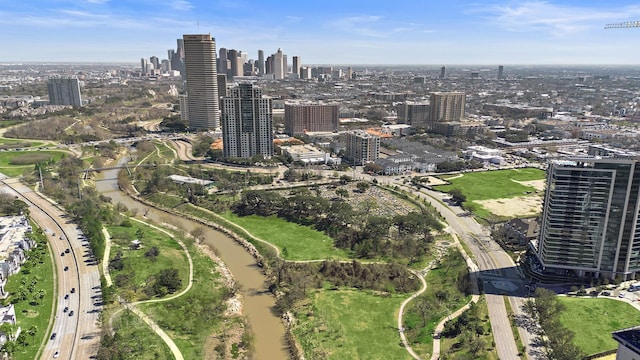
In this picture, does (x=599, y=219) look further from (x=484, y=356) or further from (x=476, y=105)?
(x=476, y=105)

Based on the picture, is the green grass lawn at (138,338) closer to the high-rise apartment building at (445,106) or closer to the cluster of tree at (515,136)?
the cluster of tree at (515,136)

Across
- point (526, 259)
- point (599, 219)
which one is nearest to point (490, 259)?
point (526, 259)

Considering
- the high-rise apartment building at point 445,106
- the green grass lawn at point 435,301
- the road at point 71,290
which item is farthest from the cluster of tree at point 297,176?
the high-rise apartment building at point 445,106

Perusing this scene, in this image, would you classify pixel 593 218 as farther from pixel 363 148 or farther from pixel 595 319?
pixel 363 148

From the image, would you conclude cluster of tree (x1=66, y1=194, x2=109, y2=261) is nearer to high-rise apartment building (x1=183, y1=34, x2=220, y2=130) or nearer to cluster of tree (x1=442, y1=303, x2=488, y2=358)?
cluster of tree (x1=442, y1=303, x2=488, y2=358)

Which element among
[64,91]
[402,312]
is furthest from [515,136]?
[64,91]
